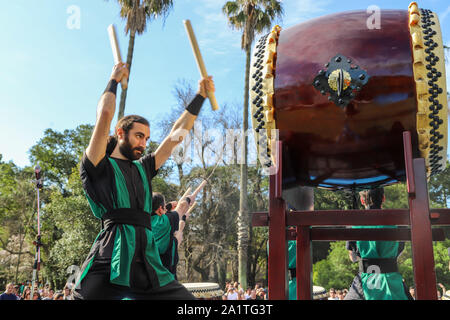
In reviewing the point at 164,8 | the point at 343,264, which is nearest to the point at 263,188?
the point at 343,264

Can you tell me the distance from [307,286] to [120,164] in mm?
1835

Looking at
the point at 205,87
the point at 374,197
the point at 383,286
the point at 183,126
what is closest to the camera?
the point at 183,126

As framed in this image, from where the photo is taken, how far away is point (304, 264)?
3.18 metres

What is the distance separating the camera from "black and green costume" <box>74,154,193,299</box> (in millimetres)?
1892

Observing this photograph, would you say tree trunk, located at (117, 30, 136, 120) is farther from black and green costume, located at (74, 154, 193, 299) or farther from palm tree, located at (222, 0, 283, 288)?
black and green costume, located at (74, 154, 193, 299)

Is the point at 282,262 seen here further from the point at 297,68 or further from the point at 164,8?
the point at 164,8

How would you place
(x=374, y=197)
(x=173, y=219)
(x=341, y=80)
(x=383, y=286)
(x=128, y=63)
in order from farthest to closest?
(x=128, y=63) < (x=173, y=219) < (x=374, y=197) < (x=383, y=286) < (x=341, y=80)

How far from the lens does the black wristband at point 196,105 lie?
2.62 m

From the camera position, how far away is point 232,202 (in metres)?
20.2

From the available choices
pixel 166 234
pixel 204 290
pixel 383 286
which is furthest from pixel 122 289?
pixel 204 290

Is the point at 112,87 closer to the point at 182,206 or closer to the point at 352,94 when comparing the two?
the point at 352,94

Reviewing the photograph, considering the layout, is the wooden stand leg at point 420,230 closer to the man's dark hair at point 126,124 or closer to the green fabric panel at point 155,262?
the green fabric panel at point 155,262

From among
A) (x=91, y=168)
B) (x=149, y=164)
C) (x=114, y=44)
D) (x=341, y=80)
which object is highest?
(x=114, y=44)

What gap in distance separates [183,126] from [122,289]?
1086mm
